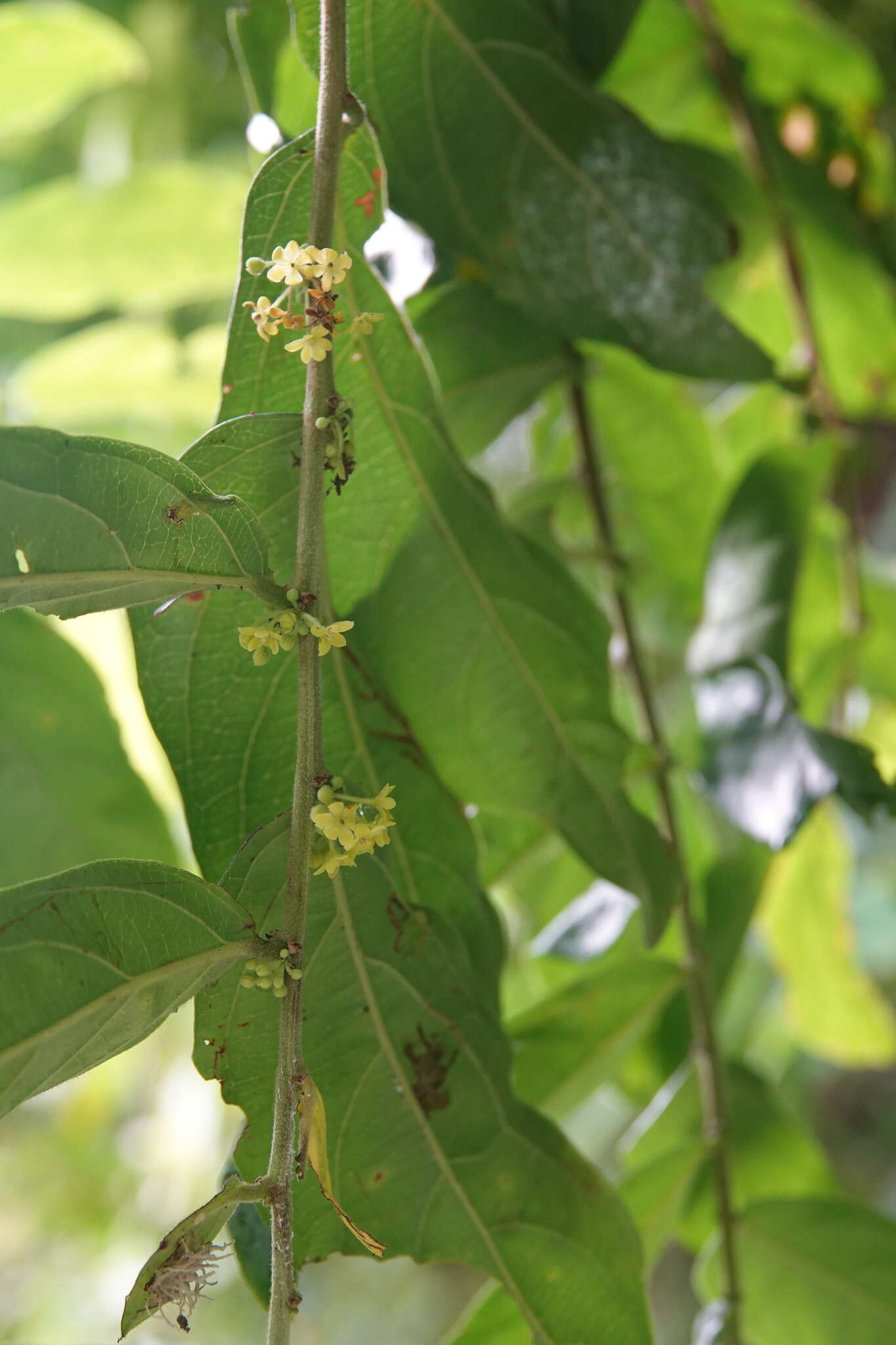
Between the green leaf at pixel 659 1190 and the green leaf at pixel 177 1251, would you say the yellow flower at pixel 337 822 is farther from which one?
the green leaf at pixel 659 1190

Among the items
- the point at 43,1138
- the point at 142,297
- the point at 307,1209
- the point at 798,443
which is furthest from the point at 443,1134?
the point at 43,1138

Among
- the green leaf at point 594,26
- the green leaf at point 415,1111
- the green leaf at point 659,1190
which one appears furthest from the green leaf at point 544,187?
the green leaf at point 659,1190

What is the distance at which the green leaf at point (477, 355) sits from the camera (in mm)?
530

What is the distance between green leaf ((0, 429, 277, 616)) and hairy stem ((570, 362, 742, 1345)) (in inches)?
10.0

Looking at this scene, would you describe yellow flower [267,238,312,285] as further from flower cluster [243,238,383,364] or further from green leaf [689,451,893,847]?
green leaf [689,451,893,847]

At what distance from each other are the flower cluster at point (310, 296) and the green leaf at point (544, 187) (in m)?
0.16

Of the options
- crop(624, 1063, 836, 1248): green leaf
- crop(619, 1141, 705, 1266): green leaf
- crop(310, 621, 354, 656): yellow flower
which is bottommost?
crop(624, 1063, 836, 1248): green leaf

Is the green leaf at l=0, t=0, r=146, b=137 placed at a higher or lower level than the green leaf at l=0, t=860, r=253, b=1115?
higher

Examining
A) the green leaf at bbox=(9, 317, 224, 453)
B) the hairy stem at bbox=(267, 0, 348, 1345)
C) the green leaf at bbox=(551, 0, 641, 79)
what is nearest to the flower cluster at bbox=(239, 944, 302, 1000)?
the hairy stem at bbox=(267, 0, 348, 1345)

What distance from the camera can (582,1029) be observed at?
0.54 meters

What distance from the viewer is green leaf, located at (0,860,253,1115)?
10.8 inches

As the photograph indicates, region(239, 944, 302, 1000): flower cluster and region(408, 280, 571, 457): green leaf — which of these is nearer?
region(239, 944, 302, 1000): flower cluster

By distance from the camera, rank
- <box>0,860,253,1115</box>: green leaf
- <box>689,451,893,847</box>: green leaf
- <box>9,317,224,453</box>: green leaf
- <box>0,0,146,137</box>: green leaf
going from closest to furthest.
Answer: <box>0,860,253,1115</box>: green leaf
<box>689,451,893,847</box>: green leaf
<box>0,0,146,137</box>: green leaf
<box>9,317,224,453</box>: green leaf

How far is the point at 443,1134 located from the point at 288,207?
29 cm
